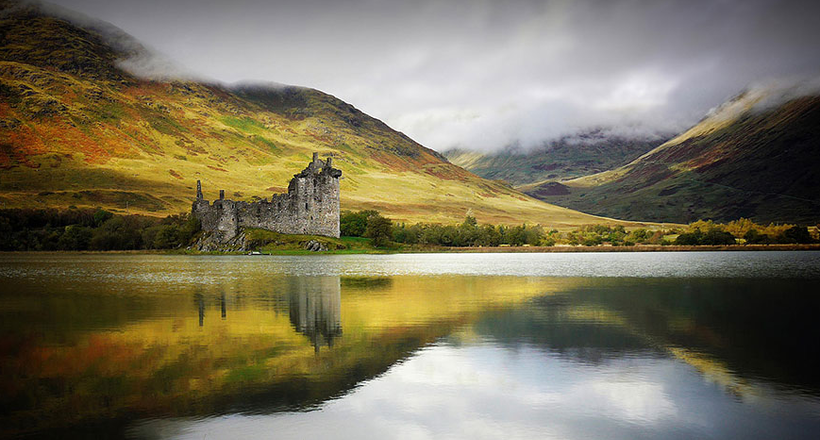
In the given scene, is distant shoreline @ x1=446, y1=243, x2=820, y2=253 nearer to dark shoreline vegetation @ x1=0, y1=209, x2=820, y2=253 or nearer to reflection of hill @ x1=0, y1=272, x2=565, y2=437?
dark shoreline vegetation @ x1=0, y1=209, x2=820, y2=253

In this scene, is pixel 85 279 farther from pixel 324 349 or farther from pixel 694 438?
pixel 694 438

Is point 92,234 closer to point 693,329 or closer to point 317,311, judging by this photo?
point 317,311

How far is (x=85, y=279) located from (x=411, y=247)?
76964 millimetres

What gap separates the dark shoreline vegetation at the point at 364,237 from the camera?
96.6m

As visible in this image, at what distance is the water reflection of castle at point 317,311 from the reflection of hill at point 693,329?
15.3 feet

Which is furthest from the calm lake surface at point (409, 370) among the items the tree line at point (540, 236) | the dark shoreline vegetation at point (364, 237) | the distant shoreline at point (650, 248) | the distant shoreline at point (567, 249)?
A: the distant shoreline at point (650, 248)

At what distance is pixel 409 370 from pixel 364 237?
90.9 meters

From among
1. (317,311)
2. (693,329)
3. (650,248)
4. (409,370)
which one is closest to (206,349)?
(409,370)

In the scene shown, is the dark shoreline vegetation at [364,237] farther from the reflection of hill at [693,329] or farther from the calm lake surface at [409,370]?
the calm lake surface at [409,370]

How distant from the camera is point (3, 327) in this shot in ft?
59.3

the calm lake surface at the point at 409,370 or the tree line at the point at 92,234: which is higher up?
the tree line at the point at 92,234

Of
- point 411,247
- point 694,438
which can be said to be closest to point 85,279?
point 694,438

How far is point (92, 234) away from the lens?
105 meters

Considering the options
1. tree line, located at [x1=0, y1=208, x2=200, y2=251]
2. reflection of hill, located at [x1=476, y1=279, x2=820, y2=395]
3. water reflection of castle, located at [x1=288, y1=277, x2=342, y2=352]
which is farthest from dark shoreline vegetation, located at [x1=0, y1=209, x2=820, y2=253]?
reflection of hill, located at [x1=476, y1=279, x2=820, y2=395]
